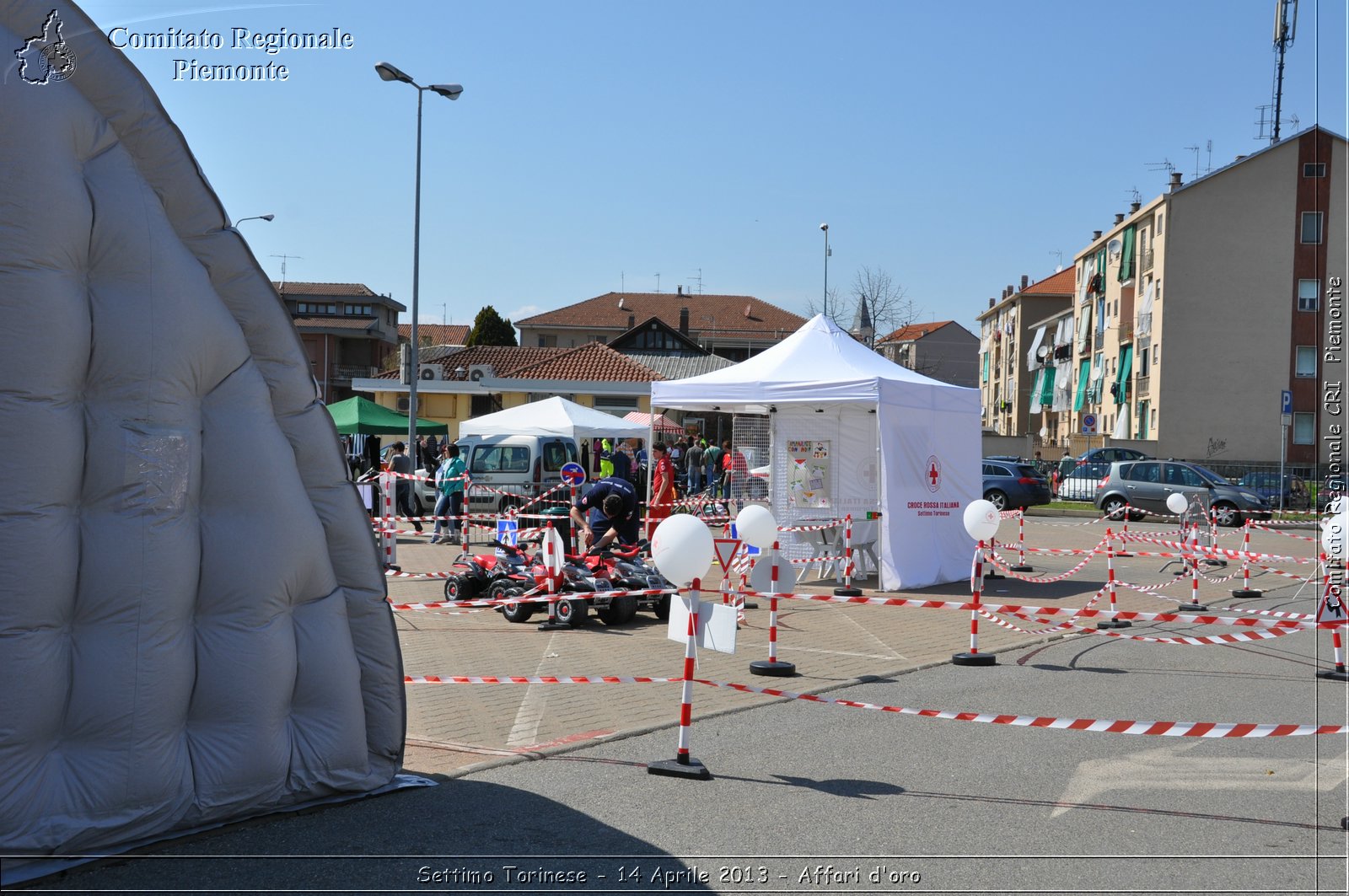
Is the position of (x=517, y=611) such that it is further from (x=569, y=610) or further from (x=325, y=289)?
(x=325, y=289)

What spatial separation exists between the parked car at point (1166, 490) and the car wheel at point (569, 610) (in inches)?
895

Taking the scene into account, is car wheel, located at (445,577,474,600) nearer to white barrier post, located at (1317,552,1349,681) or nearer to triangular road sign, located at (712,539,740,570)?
triangular road sign, located at (712,539,740,570)

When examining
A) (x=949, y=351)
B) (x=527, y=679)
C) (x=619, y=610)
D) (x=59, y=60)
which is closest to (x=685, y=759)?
(x=527, y=679)

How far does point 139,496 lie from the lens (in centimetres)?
490

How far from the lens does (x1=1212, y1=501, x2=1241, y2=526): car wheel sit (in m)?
31.1

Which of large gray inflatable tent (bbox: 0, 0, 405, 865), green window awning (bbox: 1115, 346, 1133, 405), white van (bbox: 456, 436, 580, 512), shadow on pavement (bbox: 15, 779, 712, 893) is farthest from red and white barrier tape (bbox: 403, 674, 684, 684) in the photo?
green window awning (bbox: 1115, 346, 1133, 405)

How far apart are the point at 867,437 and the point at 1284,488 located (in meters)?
25.6

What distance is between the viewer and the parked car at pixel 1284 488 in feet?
122

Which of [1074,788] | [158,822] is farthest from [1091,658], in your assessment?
[158,822]

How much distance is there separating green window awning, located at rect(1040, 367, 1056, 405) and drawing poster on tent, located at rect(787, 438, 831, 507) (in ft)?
211

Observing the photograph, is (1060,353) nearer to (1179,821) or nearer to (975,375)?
(975,375)

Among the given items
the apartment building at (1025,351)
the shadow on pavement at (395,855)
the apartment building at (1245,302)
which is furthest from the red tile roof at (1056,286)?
the shadow on pavement at (395,855)

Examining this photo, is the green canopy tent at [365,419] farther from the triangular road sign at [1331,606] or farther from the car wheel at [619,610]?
the triangular road sign at [1331,606]

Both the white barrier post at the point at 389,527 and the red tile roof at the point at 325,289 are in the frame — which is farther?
the red tile roof at the point at 325,289
